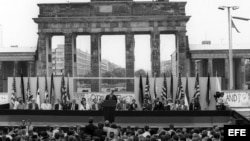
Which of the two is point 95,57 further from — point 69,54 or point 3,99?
point 3,99

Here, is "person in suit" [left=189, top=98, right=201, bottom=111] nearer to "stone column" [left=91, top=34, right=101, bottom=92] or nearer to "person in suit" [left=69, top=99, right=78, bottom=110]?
"person in suit" [left=69, top=99, right=78, bottom=110]

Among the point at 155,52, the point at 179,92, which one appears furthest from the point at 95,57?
the point at 179,92

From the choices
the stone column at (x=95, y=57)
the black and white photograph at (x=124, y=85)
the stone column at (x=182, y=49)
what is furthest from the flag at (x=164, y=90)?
the stone column at (x=95, y=57)

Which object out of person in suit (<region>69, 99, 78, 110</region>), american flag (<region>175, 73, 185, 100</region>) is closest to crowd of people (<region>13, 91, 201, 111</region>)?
person in suit (<region>69, 99, 78, 110</region>)

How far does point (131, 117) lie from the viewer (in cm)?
1983

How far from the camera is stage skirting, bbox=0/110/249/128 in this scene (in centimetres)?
1977

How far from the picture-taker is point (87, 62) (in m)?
190

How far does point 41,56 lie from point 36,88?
85.0ft

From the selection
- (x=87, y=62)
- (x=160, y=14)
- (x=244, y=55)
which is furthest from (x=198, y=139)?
(x=87, y=62)

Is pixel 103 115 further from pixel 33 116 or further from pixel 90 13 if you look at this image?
pixel 90 13

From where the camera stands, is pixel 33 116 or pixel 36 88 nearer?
pixel 33 116

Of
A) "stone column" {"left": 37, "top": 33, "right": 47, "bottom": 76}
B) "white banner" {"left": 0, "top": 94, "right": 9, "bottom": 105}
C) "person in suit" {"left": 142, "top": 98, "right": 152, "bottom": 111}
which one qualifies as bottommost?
"person in suit" {"left": 142, "top": 98, "right": 152, "bottom": 111}

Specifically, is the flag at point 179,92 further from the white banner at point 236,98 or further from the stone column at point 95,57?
the stone column at point 95,57

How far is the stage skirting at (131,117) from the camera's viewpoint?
64.8 ft
